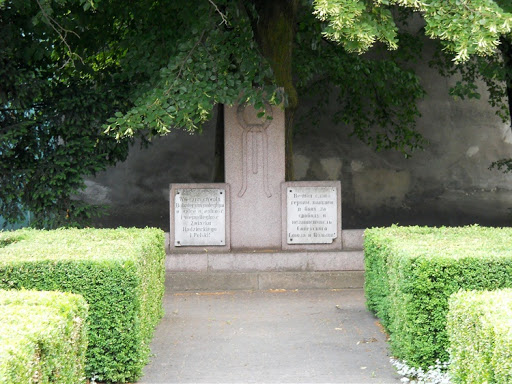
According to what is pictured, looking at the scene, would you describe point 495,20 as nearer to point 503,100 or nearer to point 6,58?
point 6,58

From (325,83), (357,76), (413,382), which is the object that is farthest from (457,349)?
(325,83)

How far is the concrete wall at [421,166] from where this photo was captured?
20047 mm

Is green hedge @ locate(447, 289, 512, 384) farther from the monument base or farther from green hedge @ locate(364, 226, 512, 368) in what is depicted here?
the monument base

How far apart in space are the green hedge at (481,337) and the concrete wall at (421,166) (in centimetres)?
1428

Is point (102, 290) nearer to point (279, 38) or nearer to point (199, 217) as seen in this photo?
point (199, 217)

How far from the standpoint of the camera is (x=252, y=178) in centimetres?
1316

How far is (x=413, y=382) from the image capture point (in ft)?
22.9

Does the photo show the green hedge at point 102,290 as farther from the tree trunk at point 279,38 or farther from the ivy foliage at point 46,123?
the tree trunk at point 279,38

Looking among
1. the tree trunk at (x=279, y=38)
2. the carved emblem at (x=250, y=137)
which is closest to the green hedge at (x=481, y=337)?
the carved emblem at (x=250, y=137)

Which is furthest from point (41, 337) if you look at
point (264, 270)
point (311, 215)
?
point (311, 215)

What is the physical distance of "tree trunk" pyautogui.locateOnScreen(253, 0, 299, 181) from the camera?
45.0ft

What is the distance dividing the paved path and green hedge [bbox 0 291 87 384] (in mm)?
1828

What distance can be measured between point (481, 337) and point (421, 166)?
621 inches

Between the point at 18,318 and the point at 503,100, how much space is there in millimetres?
17437
